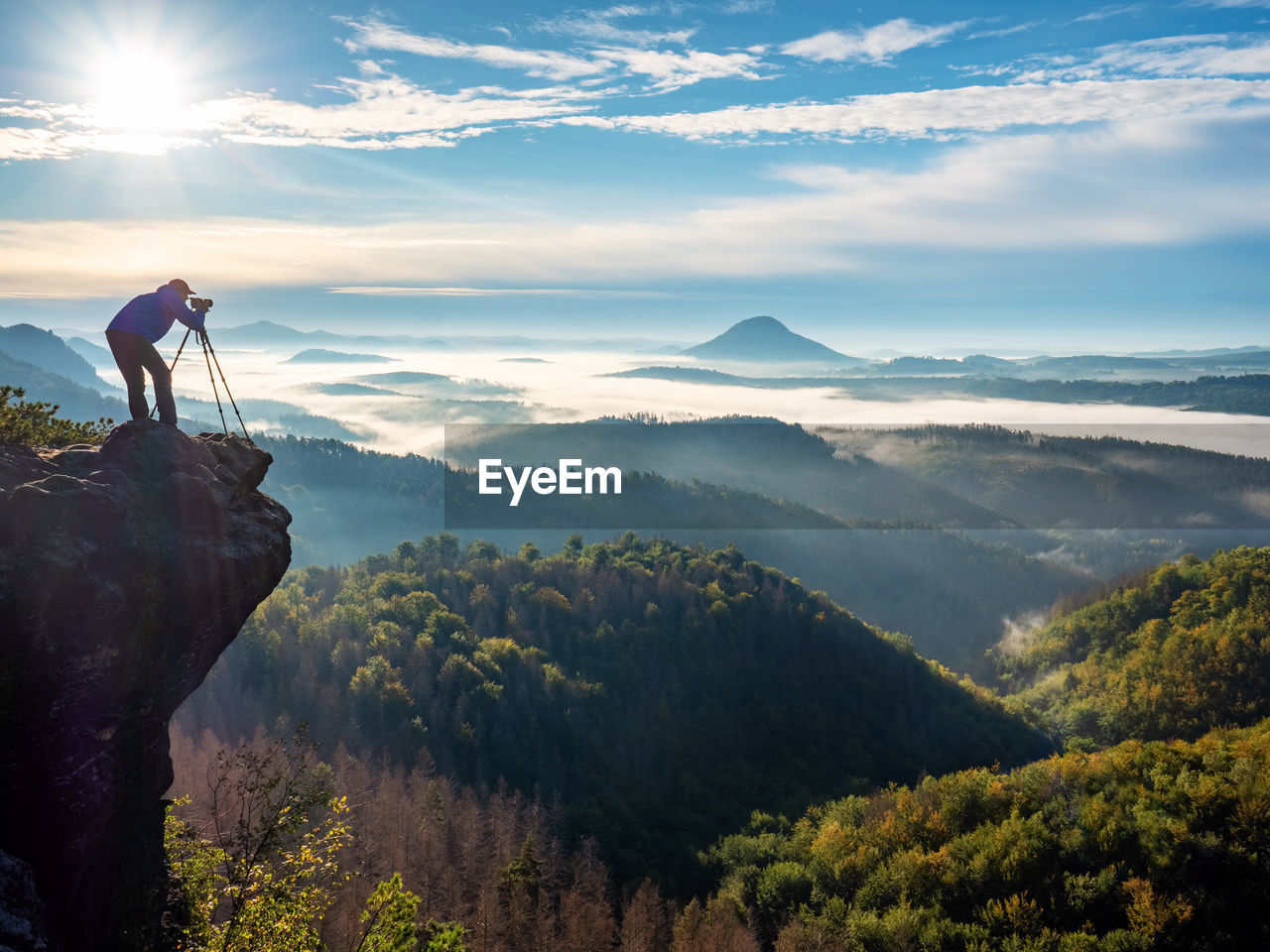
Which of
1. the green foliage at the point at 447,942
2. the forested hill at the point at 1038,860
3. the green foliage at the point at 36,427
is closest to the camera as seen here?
the green foliage at the point at 36,427

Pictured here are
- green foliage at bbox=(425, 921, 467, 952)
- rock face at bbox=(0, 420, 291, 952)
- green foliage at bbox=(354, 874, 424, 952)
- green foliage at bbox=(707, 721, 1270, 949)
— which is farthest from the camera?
green foliage at bbox=(707, 721, 1270, 949)

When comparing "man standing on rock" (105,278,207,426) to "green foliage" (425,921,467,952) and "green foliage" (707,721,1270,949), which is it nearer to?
"green foliage" (425,921,467,952)

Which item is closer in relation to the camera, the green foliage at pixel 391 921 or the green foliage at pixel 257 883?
the green foliage at pixel 257 883

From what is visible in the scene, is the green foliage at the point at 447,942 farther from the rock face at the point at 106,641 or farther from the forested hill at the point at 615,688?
the forested hill at the point at 615,688

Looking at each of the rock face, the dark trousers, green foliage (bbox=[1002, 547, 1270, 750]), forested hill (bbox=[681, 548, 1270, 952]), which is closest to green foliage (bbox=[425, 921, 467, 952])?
the rock face

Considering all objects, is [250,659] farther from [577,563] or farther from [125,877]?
[125,877]

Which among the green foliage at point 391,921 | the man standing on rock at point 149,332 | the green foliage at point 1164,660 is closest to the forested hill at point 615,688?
the green foliage at point 1164,660

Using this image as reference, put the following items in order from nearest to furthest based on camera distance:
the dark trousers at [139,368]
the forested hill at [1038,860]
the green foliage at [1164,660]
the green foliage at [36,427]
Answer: the dark trousers at [139,368], the green foliage at [36,427], the forested hill at [1038,860], the green foliage at [1164,660]
